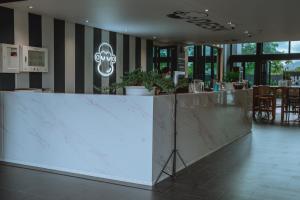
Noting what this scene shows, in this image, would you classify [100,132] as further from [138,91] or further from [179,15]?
[179,15]

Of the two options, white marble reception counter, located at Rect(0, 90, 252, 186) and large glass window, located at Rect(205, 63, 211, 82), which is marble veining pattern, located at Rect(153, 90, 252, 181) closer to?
white marble reception counter, located at Rect(0, 90, 252, 186)

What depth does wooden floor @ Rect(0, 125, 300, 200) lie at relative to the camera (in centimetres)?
372

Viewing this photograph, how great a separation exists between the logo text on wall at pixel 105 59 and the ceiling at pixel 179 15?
586 mm

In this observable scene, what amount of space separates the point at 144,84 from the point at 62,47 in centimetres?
433

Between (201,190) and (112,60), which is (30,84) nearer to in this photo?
(112,60)

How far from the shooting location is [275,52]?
17.3m

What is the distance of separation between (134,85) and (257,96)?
8588 millimetres

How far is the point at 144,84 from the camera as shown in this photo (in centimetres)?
421

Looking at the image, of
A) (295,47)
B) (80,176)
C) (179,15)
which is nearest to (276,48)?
(295,47)

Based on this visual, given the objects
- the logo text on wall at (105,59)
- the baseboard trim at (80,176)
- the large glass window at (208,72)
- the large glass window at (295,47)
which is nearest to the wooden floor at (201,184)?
the baseboard trim at (80,176)

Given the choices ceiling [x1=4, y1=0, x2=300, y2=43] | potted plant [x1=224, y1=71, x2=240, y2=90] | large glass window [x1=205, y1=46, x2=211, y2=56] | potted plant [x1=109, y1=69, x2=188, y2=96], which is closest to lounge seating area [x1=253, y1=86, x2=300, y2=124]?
ceiling [x1=4, y1=0, x2=300, y2=43]

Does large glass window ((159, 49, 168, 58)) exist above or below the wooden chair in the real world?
above

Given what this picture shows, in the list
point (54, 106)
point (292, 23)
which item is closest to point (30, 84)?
point (54, 106)

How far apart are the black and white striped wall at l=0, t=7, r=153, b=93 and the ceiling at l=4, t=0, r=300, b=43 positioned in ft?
0.96
